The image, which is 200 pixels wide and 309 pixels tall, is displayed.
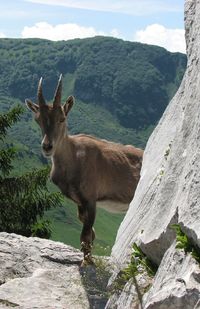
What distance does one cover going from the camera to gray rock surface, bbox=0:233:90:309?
10.8 m

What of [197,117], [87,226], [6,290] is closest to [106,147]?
[87,226]

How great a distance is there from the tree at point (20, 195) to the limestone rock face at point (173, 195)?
2997 centimetres

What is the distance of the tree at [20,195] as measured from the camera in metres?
41.0

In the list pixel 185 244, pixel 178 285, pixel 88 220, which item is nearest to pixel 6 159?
pixel 88 220

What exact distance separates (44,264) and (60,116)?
15.9ft

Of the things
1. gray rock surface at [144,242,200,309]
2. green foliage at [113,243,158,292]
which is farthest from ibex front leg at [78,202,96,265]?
gray rock surface at [144,242,200,309]

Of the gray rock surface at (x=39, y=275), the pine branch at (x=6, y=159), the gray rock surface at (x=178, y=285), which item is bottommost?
the pine branch at (x=6, y=159)

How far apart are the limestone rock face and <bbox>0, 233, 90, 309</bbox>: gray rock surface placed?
4.63 ft

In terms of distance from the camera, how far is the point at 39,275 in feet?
40.5

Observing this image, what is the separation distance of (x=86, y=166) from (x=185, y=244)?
10.4 metres

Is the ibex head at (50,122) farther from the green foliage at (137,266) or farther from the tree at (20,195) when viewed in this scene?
the tree at (20,195)

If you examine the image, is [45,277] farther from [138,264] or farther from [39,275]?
[138,264]

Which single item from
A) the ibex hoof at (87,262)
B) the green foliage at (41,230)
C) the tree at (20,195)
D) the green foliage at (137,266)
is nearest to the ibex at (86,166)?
the ibex hoof at (87,262)

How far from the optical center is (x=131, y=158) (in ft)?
61.4
